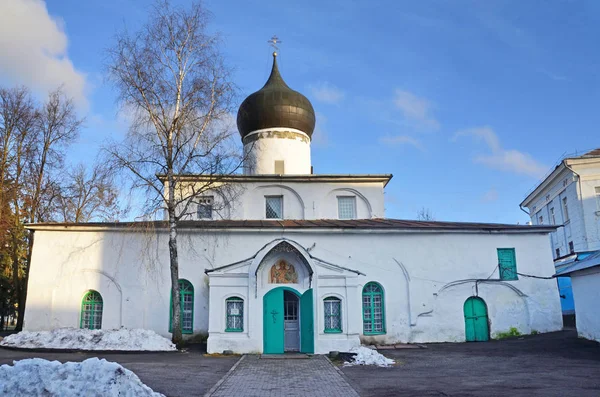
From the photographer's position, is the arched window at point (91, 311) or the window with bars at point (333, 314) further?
the arched window at point (91, 311)

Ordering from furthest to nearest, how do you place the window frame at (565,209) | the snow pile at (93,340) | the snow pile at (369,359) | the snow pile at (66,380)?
the window frame at (565,209) < the snow pile at (93,340) < the snow pile at (369,359) < the snow pile at (66,380)

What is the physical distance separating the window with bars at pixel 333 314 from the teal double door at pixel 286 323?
55 cm

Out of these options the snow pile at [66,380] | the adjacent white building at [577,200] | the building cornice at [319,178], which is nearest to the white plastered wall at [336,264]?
the building cornice at [319,178]

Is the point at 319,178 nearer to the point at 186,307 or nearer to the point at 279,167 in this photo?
the point at 279,167

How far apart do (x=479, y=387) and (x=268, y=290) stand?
7.64 meters

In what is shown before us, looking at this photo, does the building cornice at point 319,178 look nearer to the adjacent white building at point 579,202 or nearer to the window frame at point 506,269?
the window frame at point 506,269

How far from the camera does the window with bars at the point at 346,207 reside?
21203 millimetres

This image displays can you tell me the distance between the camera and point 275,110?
22.1 meters

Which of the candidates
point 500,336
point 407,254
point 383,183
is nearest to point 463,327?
point 500,336

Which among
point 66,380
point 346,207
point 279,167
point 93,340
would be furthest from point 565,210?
point 66,380

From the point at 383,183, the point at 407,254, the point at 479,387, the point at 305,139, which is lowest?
the point at 479,387

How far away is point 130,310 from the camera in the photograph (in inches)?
670

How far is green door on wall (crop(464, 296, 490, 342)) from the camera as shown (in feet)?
57.1

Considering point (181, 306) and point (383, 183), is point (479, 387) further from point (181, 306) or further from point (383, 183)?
point (383, 183)
